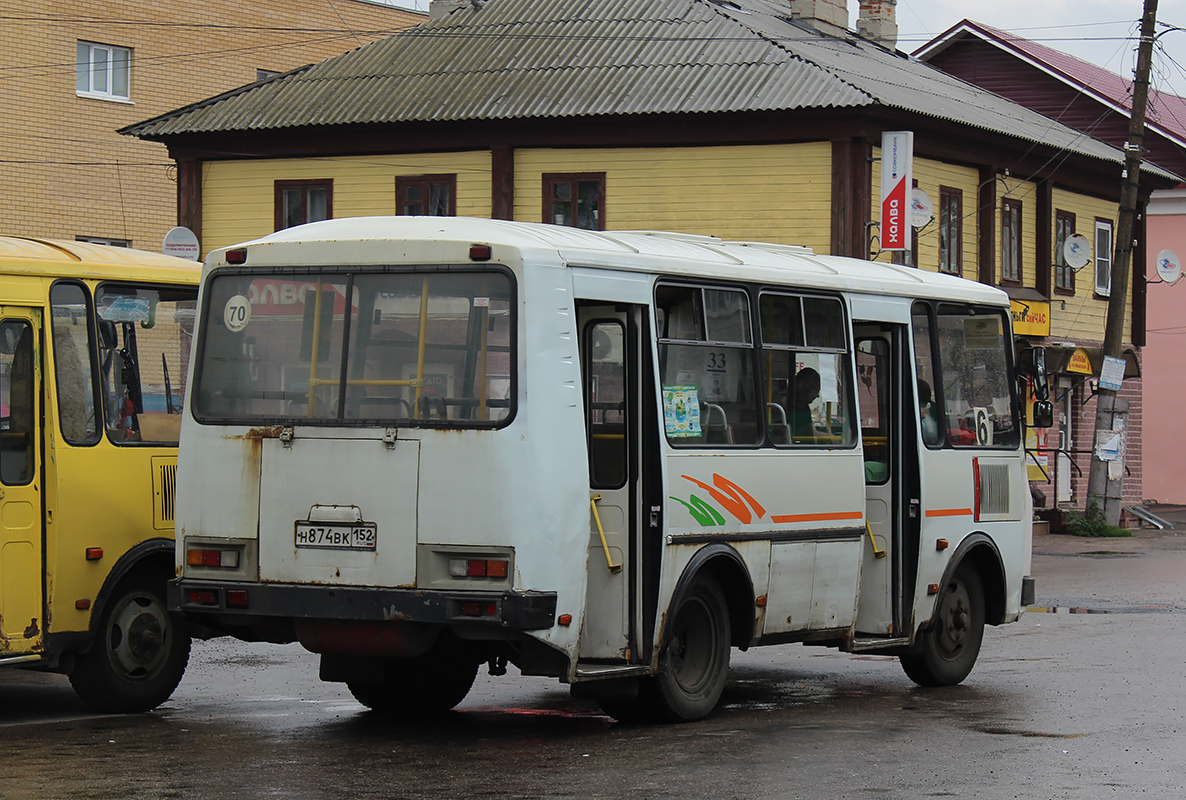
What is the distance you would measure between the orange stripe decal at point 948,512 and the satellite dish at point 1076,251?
20.7m

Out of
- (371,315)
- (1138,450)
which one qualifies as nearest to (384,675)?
(371,315)

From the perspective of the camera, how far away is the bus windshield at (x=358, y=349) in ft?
30.0

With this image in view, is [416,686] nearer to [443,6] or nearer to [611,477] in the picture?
[611,477]

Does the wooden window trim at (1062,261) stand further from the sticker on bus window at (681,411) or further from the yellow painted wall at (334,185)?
the sticker on bus window at (681,411)

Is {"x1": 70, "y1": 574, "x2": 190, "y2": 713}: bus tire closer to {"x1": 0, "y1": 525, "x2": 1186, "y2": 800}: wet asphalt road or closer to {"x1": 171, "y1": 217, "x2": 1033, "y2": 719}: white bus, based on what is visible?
{"x1": 0, "y1": 525, "x2": 1186, "y2": 800}: wet asphalt road

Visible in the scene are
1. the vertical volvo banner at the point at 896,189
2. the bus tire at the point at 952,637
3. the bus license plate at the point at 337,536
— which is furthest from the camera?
the vertical volvo banner at the point at 896,189

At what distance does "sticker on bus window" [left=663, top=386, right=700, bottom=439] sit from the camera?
9.92 metres

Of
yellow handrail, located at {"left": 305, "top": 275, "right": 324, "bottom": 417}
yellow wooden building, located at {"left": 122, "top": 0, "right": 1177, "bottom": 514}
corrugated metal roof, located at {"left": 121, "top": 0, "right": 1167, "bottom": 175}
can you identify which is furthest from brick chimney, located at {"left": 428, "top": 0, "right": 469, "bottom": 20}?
yellow handrail, located at {"left": 305, "top": 275, "right": 324, "bottom": 417}

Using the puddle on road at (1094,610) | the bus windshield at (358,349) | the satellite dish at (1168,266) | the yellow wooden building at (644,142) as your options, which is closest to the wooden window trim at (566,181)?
the yellow wooden building at (644,142)

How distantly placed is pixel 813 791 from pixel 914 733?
2.04 metres

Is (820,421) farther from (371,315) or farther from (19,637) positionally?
(19,637)

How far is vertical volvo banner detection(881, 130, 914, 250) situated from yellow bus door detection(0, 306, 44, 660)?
17809mm

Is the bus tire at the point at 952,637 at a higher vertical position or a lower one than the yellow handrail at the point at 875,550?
lower

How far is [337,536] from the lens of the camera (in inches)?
365
